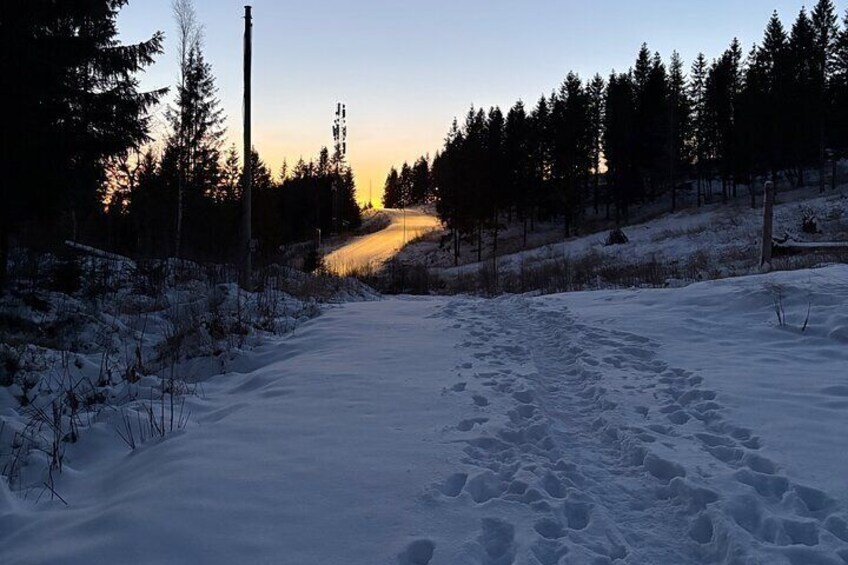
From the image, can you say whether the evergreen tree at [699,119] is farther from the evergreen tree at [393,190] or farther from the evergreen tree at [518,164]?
the evergreen tree at [393,190]

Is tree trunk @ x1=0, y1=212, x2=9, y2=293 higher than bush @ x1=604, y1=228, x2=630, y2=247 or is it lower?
lower

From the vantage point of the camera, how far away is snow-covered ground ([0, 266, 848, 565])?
2518 mm

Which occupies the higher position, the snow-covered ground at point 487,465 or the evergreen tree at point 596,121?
the evergreen tree at point 596,121

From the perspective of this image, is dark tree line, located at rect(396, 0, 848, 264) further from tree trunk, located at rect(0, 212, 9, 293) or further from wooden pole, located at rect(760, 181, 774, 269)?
tree trunk, located at rect(0, 212, 9, 293)

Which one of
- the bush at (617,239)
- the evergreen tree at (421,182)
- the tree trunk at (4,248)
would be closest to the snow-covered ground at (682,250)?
the bush at (617,239)

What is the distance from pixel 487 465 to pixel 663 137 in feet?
172

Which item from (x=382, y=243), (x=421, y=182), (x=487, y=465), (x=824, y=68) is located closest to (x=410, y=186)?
(x=421, y=182)

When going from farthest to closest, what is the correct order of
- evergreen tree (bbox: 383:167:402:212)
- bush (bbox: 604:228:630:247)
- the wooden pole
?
evergreen tree (bbox: 383:167:402:212), bush (bbox: 604:228:630:247), the wooden pole

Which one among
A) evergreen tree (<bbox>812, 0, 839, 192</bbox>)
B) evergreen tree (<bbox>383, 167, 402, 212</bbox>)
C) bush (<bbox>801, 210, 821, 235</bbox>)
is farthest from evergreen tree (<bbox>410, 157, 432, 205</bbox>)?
bush (<bbox>801, 210, 821, 235</bbox>)

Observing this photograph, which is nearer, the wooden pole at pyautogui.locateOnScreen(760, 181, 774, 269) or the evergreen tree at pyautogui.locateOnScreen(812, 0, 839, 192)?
the wooden pole at pyautogui.locateOnScreen(760, 181, 774, 269)

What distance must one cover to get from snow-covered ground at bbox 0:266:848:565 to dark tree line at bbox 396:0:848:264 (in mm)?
37376

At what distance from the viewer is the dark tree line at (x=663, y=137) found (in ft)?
143

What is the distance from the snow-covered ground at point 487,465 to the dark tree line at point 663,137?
1471 inches

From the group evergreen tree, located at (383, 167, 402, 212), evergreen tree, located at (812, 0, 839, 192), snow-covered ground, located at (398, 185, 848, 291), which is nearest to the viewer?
snow-covered ground, located at (398, 185, 848, 291)
